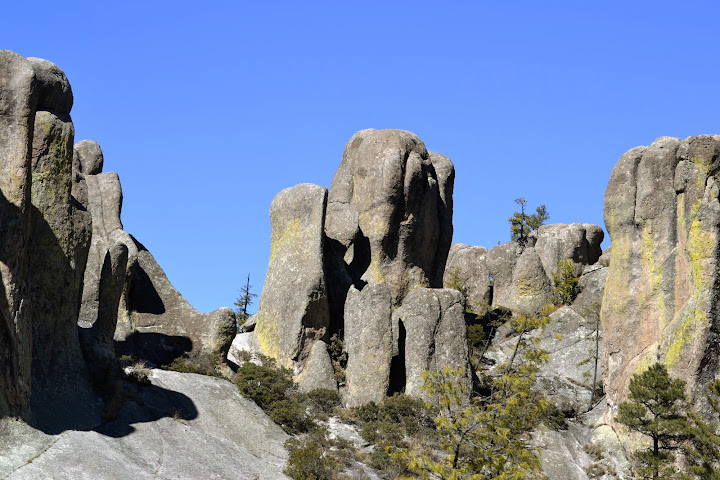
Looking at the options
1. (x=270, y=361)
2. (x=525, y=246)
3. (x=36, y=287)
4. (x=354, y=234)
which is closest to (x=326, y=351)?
(x=270, y=361)

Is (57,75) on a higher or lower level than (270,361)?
higher

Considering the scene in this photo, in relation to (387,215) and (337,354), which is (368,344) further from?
(387,215)

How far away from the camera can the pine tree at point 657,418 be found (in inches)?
1270

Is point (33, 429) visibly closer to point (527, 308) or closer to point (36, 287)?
point (36, 287)

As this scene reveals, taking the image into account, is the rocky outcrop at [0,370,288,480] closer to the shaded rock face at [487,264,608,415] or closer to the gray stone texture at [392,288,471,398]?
the gray stone texture at [392,288,471,398]

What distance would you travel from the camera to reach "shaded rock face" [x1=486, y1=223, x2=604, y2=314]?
193ft

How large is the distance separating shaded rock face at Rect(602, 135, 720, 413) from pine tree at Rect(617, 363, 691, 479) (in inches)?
126

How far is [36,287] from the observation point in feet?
103

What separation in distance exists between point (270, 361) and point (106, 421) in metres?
11.6

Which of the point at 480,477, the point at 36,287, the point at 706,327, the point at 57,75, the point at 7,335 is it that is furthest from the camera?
the point at 706,327

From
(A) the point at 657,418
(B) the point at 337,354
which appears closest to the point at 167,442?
(B) the point at 337,354

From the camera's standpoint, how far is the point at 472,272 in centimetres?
6222

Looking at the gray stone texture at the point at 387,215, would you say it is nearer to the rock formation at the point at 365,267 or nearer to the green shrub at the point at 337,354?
the rock formation at the point at 365,267

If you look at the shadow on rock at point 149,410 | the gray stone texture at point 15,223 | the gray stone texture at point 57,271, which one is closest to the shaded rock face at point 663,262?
the shadow on rock at point 149,410
